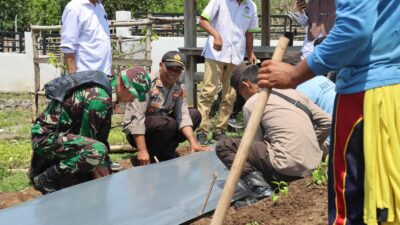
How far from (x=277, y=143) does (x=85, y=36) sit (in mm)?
2094

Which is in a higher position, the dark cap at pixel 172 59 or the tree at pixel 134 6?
the tree at pixel 134 6

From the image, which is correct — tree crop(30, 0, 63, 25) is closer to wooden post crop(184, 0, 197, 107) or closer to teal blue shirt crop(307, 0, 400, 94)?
wooden post crop(184, 0, 197, 107)

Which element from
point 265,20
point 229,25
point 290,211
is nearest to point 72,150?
point 290,211

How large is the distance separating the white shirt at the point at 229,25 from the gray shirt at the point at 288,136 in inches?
95.4

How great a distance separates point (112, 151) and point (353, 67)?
4455mm

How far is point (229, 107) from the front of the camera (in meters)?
6.74

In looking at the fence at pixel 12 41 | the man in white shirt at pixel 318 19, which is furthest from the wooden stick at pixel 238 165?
the fence at pixel 12 41

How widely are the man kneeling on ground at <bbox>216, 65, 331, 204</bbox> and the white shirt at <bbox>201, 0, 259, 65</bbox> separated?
2297mm

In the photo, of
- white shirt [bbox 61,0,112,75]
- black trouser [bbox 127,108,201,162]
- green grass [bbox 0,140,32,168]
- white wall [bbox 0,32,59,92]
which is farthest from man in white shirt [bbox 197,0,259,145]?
white wall [bbox 0,32,59,92]

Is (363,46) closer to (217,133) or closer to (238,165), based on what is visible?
(238,165)

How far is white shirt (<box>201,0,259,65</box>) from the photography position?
6637 millimetres

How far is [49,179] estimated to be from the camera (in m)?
4.70

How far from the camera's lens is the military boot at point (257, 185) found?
417cm

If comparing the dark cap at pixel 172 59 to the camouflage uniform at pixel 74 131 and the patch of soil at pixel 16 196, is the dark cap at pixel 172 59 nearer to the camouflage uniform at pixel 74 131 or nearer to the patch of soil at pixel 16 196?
the camouflage uniform at pixel 74 131
